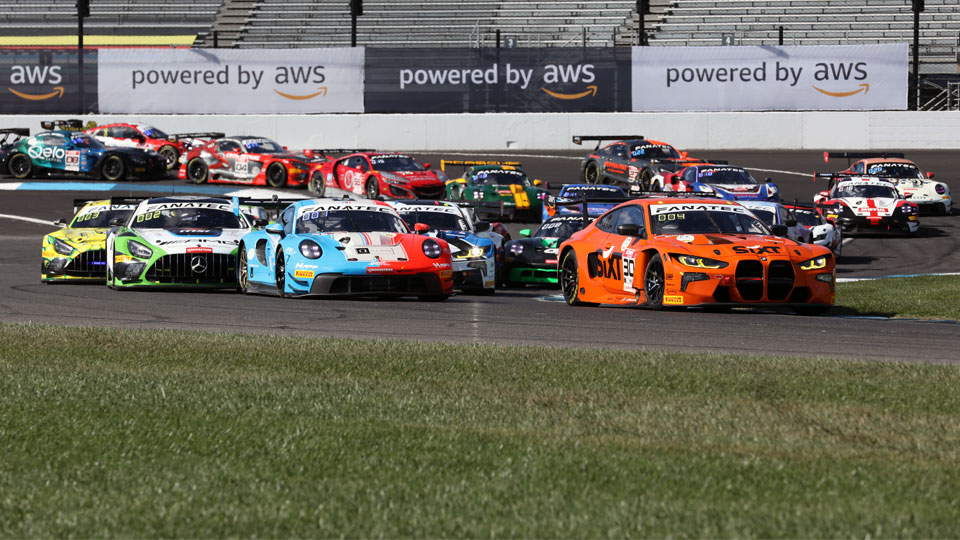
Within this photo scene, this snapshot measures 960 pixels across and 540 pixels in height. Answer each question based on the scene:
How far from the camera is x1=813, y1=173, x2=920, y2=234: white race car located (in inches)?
1051

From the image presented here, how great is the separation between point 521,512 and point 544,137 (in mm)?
34614

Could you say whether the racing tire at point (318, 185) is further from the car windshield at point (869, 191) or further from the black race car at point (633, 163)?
the car windshield at point (869, 191)

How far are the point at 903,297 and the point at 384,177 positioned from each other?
1482cm

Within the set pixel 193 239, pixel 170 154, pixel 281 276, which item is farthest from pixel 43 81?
pixel 281 276

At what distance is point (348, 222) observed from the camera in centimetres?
1558

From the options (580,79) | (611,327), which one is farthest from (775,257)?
(580,79)

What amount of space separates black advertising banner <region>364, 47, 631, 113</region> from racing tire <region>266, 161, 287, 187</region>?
7476mm

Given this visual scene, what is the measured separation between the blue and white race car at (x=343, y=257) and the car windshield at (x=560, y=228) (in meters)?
4.26

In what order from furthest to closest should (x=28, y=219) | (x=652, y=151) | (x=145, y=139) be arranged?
(x=145, y=139)
(x=652, y=151)
(x=28, y=219)

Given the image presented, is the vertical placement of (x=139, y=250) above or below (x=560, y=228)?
below

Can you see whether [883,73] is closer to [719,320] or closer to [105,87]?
[105,87]

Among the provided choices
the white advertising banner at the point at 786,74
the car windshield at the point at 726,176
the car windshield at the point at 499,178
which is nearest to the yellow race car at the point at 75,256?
the car windshield at the point at 499,178

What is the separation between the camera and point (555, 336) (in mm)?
11102

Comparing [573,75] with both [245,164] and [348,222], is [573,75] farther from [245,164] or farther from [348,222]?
[348,222]
